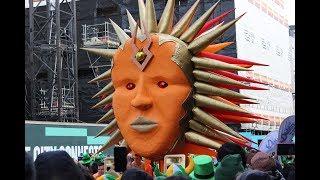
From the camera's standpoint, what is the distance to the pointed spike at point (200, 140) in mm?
7816

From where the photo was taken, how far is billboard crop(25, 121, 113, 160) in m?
13.3

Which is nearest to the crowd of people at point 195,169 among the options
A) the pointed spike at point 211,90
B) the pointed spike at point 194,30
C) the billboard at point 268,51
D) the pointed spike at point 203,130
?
the pointed spike at point 203,130

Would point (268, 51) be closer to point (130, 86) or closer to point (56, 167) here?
point (130, 86)

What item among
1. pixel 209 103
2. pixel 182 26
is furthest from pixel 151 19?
pixel 209 103

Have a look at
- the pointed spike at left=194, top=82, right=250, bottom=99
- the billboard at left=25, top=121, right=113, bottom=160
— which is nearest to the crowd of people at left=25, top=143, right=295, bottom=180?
the pointed spike at left=194, top=82, right=250, bottom=99

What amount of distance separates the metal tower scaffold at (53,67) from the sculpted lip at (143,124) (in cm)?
1235

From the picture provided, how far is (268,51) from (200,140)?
68.4 feet

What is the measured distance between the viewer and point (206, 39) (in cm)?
779

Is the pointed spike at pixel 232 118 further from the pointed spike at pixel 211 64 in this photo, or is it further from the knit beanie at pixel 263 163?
the knit beanie at pixel 263 163

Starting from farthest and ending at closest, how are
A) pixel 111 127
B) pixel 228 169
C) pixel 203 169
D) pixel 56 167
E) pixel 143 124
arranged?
pixel 111 127
pixel 143 124
pixel 203 169
pixel 228 169
pixel 56 167

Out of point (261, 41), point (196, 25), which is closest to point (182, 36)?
point (196, 25)

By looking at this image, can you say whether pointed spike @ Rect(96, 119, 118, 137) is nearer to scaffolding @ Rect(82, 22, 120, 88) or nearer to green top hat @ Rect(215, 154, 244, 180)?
green top hat @ Rect(215, 154, 244, 180)

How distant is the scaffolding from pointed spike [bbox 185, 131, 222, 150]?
1558cm
